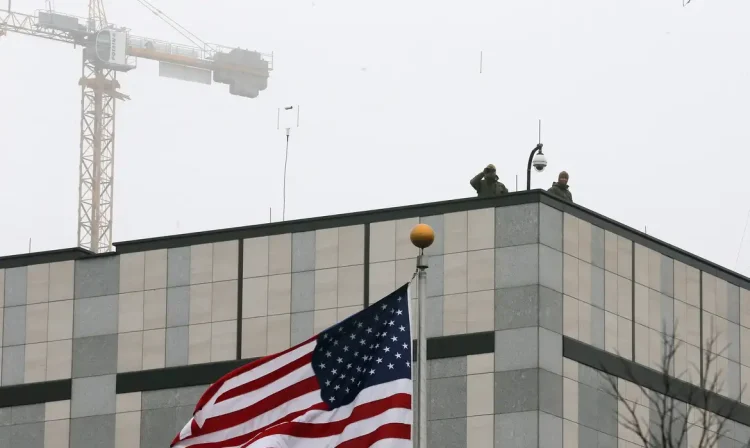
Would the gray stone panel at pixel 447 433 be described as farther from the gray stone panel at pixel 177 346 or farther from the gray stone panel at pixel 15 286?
the gray stone panel at pixel 15 286

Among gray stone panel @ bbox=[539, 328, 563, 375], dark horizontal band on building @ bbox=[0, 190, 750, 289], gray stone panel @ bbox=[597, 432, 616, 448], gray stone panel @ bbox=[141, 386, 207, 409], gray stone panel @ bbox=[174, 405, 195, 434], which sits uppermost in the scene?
dark horizontal band on building @ bbox=[0, 190, 750, 289]

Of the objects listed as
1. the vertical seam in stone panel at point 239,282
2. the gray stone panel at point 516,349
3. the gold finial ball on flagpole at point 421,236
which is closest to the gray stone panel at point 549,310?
the gray stone panel at point 516,349

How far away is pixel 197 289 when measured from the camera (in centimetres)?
5819

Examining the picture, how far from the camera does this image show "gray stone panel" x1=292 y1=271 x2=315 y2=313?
56.6 metres

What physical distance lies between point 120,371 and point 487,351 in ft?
36.2

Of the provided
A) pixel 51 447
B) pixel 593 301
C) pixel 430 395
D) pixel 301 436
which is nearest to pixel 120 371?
pixel 51 447

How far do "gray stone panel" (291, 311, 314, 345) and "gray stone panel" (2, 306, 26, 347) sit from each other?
865 cm

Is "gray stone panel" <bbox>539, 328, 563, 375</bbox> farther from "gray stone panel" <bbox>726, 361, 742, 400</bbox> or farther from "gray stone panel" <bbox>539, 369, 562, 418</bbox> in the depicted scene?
"gray stone panel" <bbox>726, 361, 742, 400</bbox>

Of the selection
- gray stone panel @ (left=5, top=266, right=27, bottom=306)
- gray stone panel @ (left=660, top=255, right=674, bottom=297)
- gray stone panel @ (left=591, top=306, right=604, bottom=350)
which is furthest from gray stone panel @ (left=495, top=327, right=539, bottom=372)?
gray stone panel @ (left=5, top=266, right=27, bottom=306)

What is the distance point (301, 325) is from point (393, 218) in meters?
3.81

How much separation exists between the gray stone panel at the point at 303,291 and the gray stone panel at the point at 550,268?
21.2ft

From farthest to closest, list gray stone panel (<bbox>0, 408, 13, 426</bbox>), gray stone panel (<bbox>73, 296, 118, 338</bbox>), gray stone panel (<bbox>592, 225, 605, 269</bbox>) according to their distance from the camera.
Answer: gray stone panel (<bbox>0, 408, 13, 426</bbox>)
gray stone panel (<bbox>73, 296, 118, 338</bbox>)
gray stone panel (<bbox>592, 225, 605, 269</bbox>)

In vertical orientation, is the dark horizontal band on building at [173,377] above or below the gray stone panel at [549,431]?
above

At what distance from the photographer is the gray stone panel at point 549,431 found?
173ft
